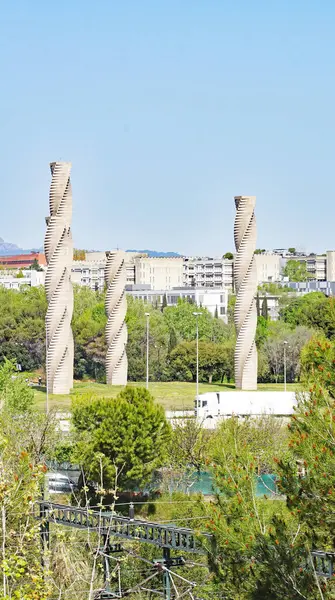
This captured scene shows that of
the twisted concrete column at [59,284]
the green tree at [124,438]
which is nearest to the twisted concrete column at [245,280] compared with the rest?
the twisted concrete column at [59,284]

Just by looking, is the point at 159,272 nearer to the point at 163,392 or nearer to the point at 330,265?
the point at 330,265

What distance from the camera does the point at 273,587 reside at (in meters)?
14.4

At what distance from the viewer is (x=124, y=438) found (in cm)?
3281

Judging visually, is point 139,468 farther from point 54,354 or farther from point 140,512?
point 54,354

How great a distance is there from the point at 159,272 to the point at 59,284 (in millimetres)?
85965

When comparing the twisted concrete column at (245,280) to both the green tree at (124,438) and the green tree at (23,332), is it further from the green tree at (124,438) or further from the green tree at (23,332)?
the green tree at (124,438)

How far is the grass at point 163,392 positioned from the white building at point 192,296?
39.4 metres

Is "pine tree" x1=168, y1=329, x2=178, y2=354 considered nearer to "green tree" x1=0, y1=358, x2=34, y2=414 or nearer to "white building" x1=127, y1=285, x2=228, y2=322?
"green tree" x1=0, y1=358, x2=34, y2=414

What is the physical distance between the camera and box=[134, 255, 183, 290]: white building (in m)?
132

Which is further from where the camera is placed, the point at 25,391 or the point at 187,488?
the point at 25,391

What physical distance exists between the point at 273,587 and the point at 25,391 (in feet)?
87.8

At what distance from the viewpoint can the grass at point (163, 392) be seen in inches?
1881

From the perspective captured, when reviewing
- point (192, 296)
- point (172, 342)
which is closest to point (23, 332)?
point (172, 342)

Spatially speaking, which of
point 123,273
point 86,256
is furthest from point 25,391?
point 86,256
